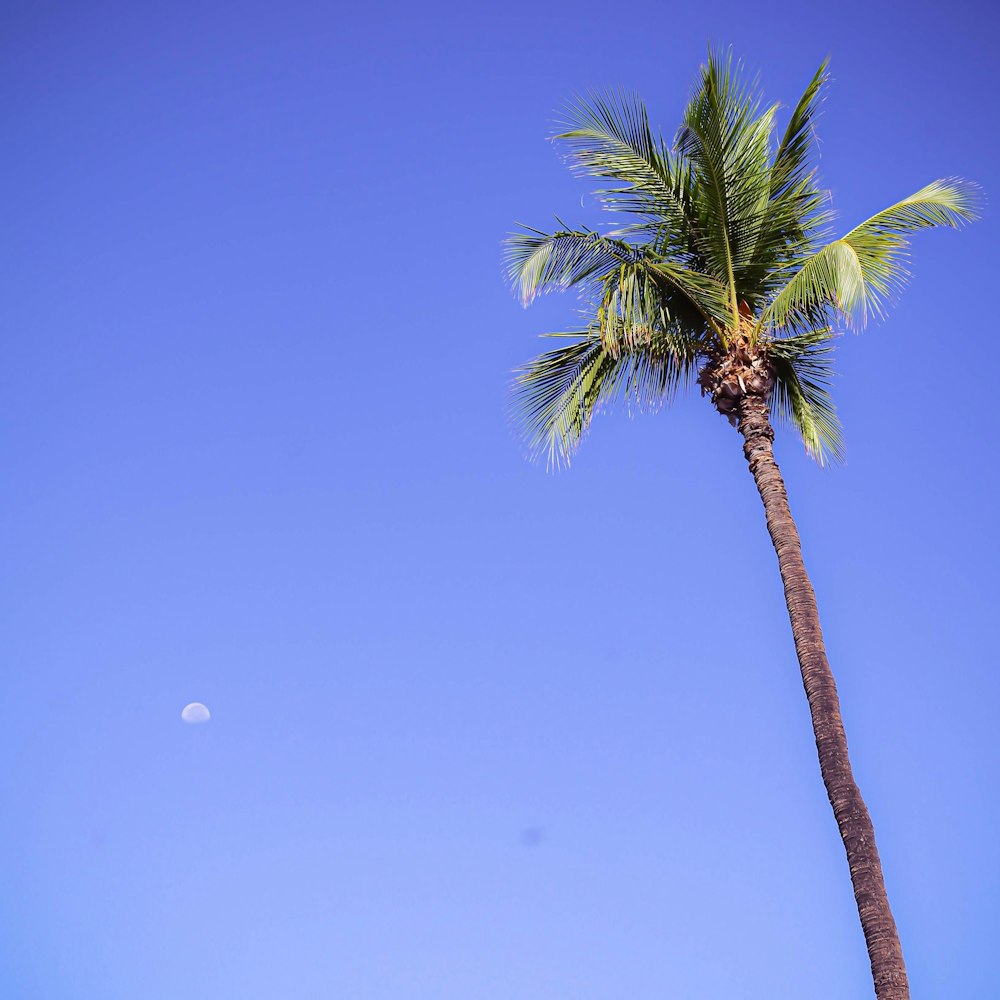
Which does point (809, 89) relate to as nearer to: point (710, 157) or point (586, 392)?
point (710, 157)

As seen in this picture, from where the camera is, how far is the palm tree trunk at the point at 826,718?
7703 millimetres

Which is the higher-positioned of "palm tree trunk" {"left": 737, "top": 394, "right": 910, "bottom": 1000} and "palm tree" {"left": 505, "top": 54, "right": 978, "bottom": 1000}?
"palm tree" {"left": 505, "top": 54, "right": 978, "bottom": 1000}

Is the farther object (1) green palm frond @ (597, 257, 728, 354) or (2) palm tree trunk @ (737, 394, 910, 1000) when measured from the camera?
(1) green palm frond @ (597, 257, 728, 354)

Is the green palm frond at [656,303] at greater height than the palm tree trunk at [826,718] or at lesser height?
greater

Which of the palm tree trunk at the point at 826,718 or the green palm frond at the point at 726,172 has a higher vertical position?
the green palm frond at the point at 726,172

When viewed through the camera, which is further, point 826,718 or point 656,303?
point 656,303

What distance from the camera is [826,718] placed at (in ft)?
29.2

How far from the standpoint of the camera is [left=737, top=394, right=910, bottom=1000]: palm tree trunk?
7703 millimetres

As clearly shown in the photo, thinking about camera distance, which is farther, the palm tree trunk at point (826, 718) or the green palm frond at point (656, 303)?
the green palm frond at point (656, 303)

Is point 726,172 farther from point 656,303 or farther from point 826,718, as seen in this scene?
point 826,718

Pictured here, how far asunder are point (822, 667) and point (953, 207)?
5.66 meters

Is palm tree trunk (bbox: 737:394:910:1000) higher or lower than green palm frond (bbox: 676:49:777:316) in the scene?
lower

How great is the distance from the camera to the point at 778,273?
40.5 ft

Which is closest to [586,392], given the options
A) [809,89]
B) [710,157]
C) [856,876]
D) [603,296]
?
[603,296]
